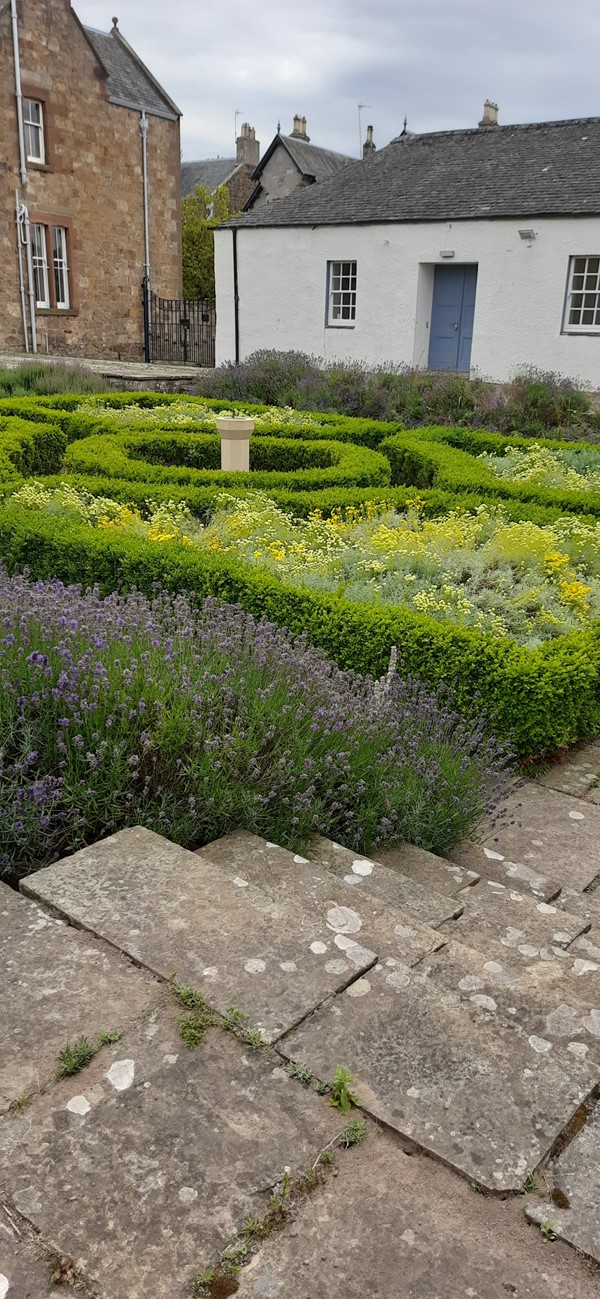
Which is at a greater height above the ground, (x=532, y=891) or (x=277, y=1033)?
(x=277, y=1033)

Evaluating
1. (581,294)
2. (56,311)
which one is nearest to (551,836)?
(581,294)

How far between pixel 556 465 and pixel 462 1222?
10.1 metres

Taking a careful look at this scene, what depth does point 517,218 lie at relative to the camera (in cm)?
1906

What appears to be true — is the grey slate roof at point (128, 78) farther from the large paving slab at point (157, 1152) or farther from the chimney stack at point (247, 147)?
the large paving slab at point (157, 1152)

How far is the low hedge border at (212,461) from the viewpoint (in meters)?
9.17

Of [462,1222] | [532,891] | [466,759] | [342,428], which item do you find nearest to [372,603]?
[466,759]

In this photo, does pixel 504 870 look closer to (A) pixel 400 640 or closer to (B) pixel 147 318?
(A) pixel 400 640

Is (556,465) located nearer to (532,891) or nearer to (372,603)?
(372,603)

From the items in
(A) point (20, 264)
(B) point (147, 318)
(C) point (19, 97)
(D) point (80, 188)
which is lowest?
(B) point (147, 318)

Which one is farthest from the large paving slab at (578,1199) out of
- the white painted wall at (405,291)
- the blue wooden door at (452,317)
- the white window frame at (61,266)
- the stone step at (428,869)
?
the white window frame at (61,266)

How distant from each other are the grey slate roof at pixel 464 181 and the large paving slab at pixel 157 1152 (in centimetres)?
1948

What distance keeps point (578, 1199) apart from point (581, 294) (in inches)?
775

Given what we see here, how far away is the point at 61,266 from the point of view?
24.1 meters

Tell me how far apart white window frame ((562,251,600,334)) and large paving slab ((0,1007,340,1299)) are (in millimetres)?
19095
